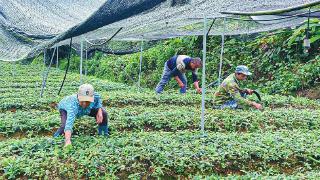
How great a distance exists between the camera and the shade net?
19.1 ft

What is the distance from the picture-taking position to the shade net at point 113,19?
582 cm

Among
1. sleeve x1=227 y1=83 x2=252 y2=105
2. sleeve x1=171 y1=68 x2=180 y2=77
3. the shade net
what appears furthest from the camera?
sleeve x1=171 y1=68 x2=180 y2=77

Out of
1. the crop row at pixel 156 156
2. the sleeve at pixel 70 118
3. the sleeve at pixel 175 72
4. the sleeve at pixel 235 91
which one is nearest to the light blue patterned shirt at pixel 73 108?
the sleeve at pixel 70 118

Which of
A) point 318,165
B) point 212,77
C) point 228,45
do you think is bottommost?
point 318,165

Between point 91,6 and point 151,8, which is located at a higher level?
point 91,6

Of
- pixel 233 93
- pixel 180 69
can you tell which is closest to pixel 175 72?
pixel 180 69

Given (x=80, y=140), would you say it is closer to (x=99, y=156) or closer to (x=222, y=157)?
(x=99, y=156)

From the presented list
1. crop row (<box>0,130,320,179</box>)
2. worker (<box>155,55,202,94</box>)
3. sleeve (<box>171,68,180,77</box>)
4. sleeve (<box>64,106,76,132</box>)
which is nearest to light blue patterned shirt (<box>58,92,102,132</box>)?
sleeve (<box>64,106,76,132</box>)

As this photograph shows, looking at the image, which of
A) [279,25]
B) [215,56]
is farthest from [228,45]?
[279,25]

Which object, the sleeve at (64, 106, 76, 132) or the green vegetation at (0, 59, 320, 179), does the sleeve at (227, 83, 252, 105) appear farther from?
the sleeve at (64, 106, 76, 132)

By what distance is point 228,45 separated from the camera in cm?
1761

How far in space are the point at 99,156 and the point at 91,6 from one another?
741 cm

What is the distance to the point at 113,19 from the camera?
5.96 m

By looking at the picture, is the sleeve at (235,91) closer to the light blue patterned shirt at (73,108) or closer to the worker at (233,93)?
the worker at (233,93)
